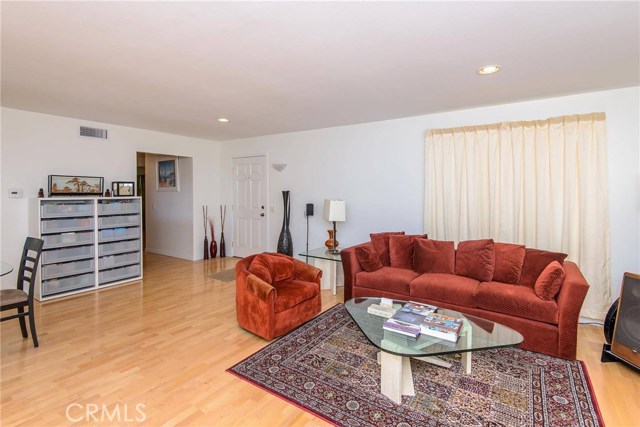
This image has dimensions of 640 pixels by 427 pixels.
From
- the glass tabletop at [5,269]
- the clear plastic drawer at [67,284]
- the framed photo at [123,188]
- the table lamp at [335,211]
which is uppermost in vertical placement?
the framed photo at [123,188]

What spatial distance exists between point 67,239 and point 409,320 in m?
4.39

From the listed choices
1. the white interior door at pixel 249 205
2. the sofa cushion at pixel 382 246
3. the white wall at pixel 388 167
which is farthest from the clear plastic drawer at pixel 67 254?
the sofa cushion at pixel 382 246

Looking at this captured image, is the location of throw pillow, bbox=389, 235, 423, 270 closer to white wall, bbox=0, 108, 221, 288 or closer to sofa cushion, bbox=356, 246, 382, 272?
sofa cushion, bbox=356, 246, 382, 272

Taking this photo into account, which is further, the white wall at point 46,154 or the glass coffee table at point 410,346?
the white wall at point 46,154

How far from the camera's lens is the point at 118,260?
473 cm

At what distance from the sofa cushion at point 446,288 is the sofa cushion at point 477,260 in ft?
0.33

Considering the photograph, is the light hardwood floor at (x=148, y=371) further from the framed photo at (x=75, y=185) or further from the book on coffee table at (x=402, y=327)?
the framed photo at (x=75, y=185)

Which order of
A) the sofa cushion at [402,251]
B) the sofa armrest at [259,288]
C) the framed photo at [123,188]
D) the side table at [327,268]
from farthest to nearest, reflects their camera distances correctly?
the framed photo at [123,188]
the side table at [327,268]
the sofa cushion at [402,251]
the sofa armrest at [259,288]

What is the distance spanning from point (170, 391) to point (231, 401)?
46 cm

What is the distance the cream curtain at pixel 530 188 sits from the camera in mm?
3275

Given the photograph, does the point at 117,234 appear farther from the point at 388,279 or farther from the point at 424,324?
the point at 424,324

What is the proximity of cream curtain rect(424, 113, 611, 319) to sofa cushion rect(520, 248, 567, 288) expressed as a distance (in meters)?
0.48

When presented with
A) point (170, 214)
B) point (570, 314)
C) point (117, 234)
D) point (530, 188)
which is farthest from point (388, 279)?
point (170, 214)

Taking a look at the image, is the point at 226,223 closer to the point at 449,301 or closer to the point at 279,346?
the point at 279,346
